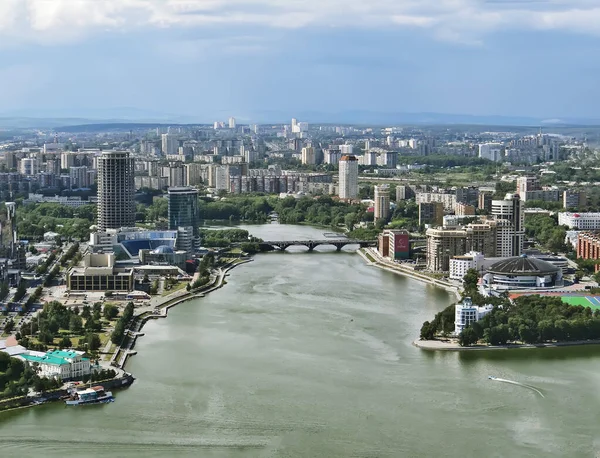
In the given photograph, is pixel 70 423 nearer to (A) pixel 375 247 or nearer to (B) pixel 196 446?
(B) pixel 196 446

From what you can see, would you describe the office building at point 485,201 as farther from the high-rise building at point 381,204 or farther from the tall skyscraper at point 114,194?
the tall skyscraper at point 114,194

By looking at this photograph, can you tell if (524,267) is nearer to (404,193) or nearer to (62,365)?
(62,365)

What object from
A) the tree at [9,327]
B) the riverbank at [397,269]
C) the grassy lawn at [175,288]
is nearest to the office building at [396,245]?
the riverbank at [397,269]

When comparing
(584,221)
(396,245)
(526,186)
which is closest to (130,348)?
(396,245)

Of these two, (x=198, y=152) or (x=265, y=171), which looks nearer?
(x=265, y=171)

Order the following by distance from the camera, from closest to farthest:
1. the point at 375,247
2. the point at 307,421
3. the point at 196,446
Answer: the point at 196,446
the point at 307,421
the point at 375,247

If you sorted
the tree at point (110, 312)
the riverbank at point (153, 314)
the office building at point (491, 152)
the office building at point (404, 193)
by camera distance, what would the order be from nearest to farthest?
the riverbank at point (153, 314) < the tree at point (110, 312) < the office building at point (404, 193) < the office building at point (491, 152)

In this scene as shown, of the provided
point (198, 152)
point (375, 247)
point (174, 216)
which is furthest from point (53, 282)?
point (198, 152)
